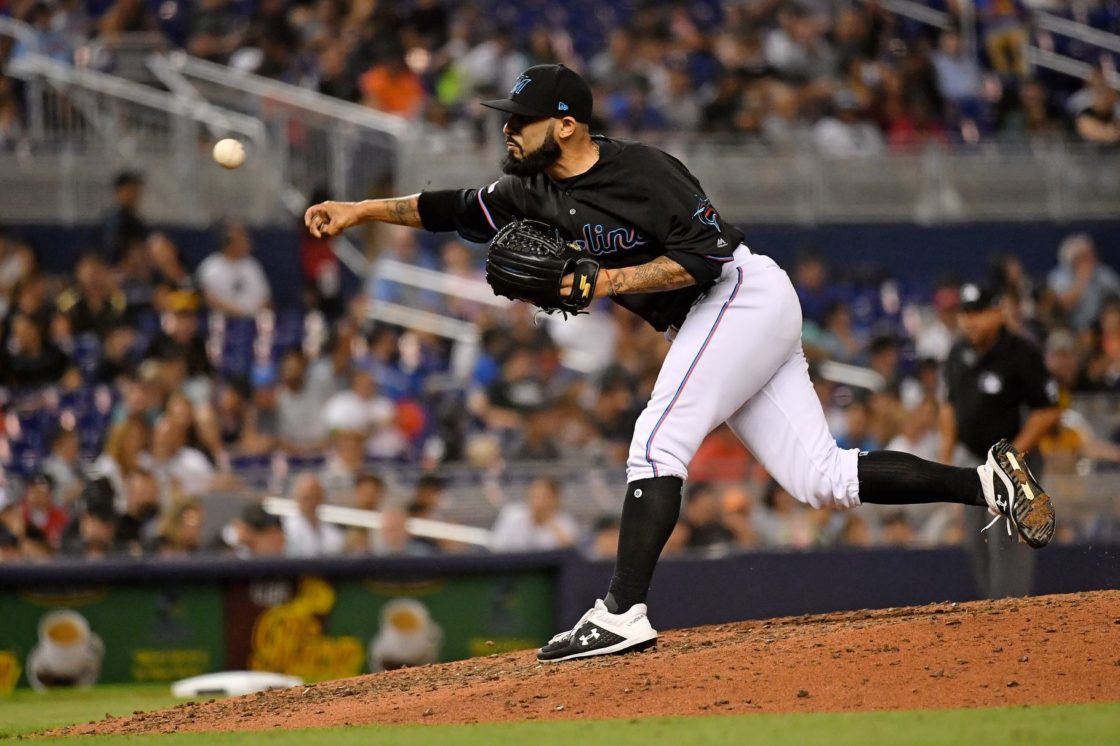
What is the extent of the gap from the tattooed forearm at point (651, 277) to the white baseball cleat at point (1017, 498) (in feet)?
4.36

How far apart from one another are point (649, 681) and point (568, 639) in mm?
518

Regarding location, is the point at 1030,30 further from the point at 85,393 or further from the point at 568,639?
the point at 568,639

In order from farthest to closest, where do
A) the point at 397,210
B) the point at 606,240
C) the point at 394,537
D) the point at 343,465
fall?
the point at 343,465, the point at 394,537, the point at 397,210, the point at 606,240

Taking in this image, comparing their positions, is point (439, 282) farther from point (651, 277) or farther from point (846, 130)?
point (651, 277)

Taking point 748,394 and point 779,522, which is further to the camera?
point 779,522

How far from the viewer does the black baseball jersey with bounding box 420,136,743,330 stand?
5.55 m

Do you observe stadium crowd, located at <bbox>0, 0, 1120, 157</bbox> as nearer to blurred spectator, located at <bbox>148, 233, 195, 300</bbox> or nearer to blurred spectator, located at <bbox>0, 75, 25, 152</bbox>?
blurred spectator, located at <bbox>0, 75, 25, 152</bbox>

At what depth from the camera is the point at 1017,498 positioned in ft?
18.9

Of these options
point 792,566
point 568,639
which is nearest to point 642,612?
point 568,639

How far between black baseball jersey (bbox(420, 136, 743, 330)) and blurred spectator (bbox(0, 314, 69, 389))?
6803 millimetres

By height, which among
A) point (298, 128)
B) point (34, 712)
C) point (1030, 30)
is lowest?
point (34, 712)

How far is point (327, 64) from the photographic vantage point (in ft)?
50.4

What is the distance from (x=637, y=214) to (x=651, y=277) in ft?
0.82

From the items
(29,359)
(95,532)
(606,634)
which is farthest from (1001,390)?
(29,359)
